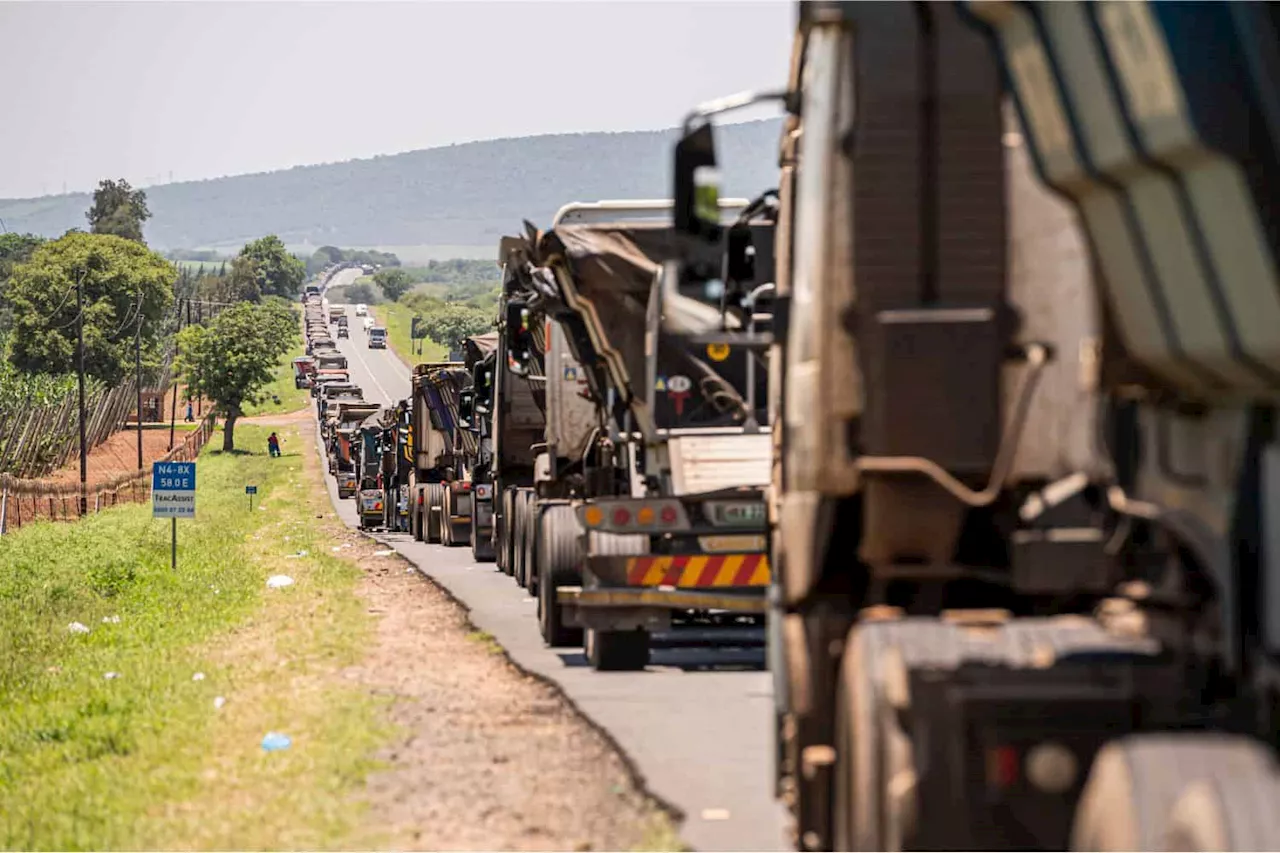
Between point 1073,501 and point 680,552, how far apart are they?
8.39m

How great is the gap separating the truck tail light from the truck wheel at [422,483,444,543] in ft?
80.6

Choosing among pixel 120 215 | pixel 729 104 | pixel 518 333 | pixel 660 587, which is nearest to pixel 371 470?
pixel 518 333

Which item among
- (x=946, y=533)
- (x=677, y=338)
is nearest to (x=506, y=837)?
(x=946, y=533)

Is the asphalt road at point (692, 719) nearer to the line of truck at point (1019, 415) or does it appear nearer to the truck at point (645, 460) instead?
the truck at point (645, 460)

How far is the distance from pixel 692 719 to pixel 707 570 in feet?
6.78

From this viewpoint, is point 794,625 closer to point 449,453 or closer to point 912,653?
point 912,653

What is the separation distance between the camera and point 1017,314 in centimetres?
652

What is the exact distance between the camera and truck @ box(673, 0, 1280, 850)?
4453 millimetres

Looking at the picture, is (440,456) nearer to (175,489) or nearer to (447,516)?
(447,516)

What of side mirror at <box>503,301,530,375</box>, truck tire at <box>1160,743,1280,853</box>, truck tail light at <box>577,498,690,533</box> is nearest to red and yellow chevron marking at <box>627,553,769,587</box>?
truck tail light at <box>577,498,690,533</box>

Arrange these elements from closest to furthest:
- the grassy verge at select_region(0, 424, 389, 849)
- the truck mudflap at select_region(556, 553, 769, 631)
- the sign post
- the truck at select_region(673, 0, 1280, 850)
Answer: the truck at select_region(673, 0, 1280, 850)
the grassy verge at select_region(0, 424, 389, 849)
the truck mudflap at select_region(556, 553, 769, 631)
the sign post

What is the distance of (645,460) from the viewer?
17156 millimetres

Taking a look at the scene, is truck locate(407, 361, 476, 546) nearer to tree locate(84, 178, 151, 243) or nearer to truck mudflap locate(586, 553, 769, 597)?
truck mudflap locate(586, 553, 769, 597)

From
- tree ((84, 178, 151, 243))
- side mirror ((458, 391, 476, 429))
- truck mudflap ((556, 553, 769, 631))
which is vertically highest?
tree ((84, 178, 151, 243))
